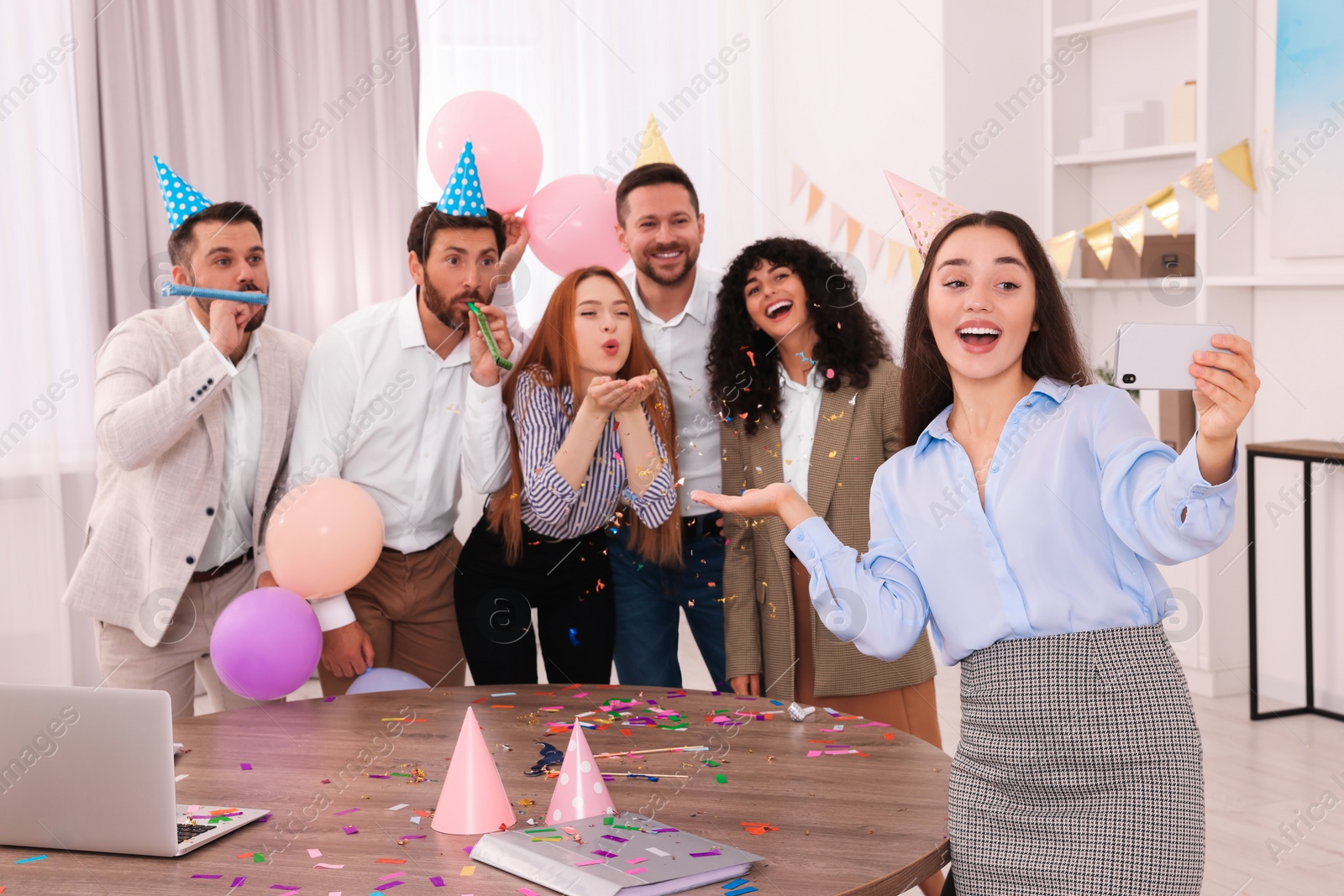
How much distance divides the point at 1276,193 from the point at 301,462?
11.0 feet

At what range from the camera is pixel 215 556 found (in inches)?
103

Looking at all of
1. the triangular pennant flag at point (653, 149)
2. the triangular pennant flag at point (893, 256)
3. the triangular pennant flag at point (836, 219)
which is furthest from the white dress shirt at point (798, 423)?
the triangular pennant flag at point (836, 219)

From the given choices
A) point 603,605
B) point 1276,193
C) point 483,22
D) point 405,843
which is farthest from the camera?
point 483,22

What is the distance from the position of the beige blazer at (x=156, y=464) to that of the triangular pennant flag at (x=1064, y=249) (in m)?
3.17

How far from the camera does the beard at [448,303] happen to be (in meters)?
2.64

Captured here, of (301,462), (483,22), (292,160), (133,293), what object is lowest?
(301,462)

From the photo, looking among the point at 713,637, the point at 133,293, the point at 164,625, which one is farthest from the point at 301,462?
the point at 133,293

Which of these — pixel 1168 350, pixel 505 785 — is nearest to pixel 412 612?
A: pixel 505 785

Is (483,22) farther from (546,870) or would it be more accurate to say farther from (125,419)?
(546,870)

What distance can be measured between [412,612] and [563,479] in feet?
1.69

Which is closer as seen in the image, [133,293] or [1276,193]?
[1276,193]

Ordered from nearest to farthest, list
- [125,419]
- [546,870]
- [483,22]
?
[546,870], [125,419], [483,22]

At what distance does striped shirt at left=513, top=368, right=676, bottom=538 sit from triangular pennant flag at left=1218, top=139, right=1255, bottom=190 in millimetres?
2633

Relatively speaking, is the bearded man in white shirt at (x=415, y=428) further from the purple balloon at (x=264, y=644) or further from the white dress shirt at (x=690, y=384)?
the white dress shirt at (x=690, y=384)
